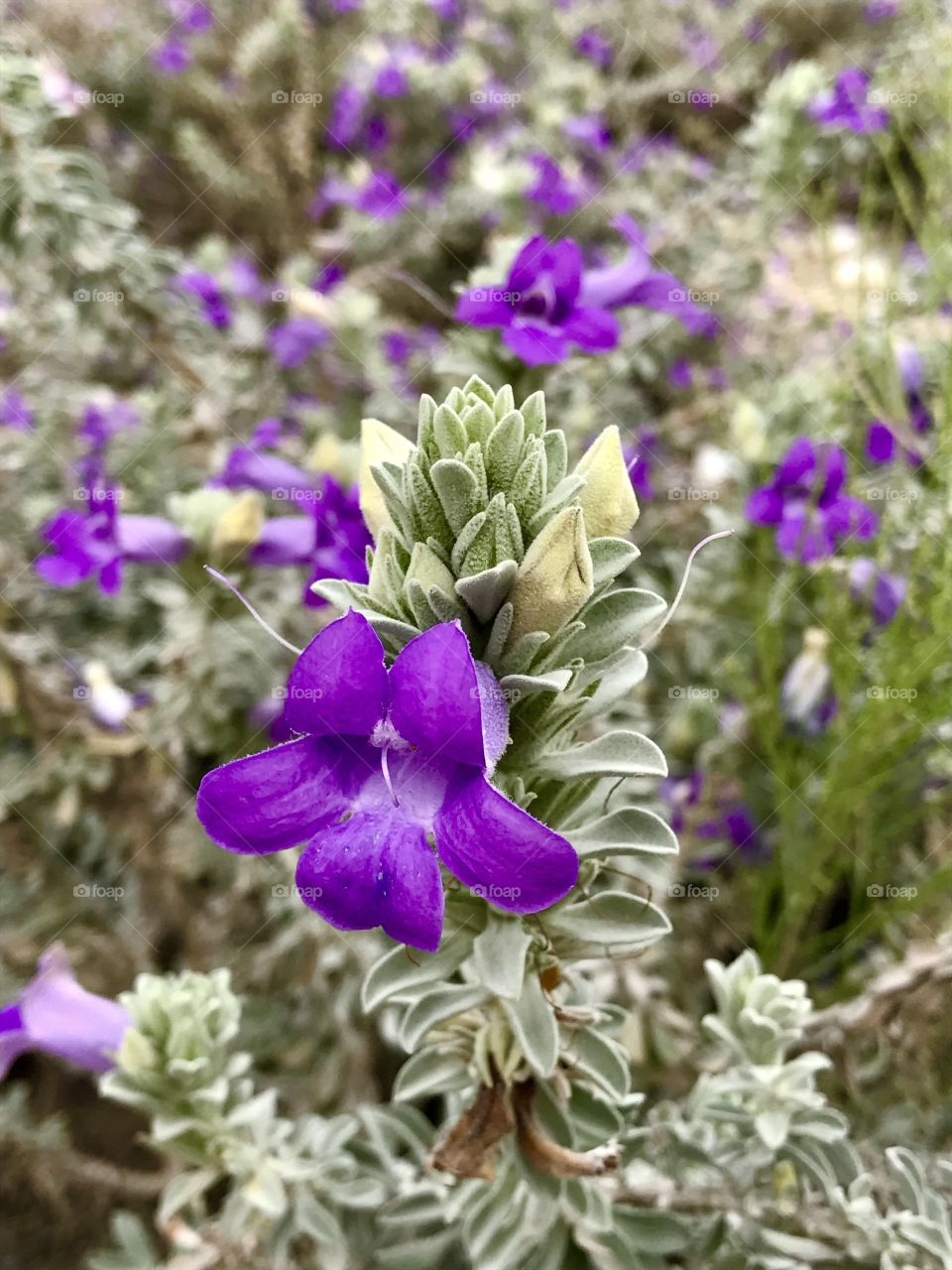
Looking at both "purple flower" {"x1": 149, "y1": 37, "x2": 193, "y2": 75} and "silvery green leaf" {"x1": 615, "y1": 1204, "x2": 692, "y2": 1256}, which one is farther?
"purple flower" {"x1": 149, "y1": 37, "x2": 193, "y2": 75}

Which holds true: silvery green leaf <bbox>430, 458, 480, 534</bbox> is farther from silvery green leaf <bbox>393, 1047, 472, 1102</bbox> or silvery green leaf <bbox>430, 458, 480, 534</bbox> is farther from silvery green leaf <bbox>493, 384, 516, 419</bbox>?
silvery green leaf <bbox>393, 1047, 472, 1102</bbox>

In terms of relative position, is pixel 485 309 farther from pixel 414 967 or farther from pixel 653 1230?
pixel 653 1230

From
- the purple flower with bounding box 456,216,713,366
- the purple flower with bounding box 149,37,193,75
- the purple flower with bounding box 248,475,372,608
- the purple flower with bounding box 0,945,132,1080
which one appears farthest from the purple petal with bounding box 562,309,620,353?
the purple flower with bounding box 149,37,193,75

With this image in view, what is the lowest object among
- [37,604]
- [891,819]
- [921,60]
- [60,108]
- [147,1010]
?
[37,604]

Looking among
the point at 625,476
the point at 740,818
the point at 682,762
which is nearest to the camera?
the point at 625,476

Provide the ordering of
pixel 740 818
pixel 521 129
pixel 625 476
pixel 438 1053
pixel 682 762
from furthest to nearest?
pixel 521 129 → pixel 682 762 → pixel 740 818 → pixel 438 1053 → pixel 625 476

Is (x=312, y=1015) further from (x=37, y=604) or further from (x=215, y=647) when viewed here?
(x=37, y=604)

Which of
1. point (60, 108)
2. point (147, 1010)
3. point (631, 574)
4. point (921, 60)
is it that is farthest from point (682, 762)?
point (60, 108)
